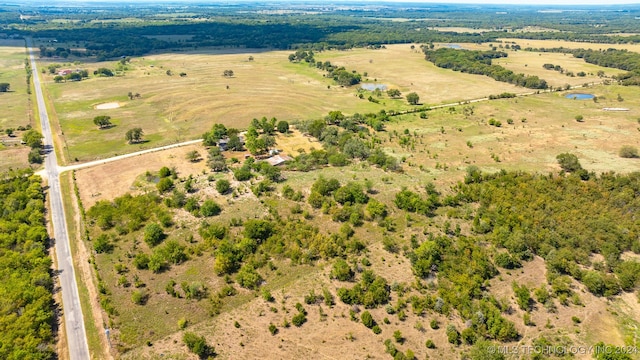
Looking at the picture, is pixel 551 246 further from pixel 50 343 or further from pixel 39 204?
pixel 39 204

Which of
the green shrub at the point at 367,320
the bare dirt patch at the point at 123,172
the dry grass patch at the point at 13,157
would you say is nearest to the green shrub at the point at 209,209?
the bare dirt patch at the point at 123,172

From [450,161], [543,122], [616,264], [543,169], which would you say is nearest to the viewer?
[616,264]

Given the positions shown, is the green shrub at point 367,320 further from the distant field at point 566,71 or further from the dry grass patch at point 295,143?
the distant field at point 566,71

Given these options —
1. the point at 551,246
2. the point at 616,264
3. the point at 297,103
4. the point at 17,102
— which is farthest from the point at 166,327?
A: the point at 17,102

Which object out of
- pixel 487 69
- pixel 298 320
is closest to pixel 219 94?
pixel 298 320

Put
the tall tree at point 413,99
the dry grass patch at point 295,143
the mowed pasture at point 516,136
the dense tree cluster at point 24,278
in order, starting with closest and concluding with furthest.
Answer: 1. the dense tree cluster at point 24,278
2. the mowed pasture at point 516,136
3. the dry grass patch at point 295,143
4. the tall tree at point 413,99

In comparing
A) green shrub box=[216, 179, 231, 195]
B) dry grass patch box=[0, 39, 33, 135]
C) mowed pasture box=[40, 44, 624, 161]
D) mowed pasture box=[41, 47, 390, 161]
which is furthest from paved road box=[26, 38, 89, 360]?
dry grass patch box=[0, 39, 33, 135]

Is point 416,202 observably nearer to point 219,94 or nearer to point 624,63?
point 219,94
